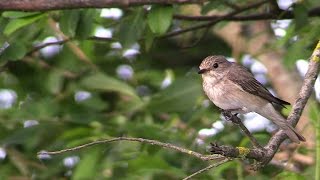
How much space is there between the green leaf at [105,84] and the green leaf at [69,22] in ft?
3.93

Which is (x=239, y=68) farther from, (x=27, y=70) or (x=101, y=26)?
(x=27, y=70)

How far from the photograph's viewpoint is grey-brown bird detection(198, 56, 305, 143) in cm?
501

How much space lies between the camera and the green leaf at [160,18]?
5395 millimetres

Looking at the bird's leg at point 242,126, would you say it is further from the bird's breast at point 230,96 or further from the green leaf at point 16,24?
the green leaf at point 16,24

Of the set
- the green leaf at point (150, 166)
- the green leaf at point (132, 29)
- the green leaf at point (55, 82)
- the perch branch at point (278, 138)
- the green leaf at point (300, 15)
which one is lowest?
the perch branch at point (278, 138)

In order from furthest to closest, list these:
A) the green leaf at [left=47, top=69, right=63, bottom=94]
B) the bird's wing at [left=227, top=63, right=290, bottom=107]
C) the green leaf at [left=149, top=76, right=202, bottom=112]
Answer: the green leaf at [left=47, top=69, right=63, bottom=94] → the green leaf at [left=149, top=76, right=202, bottom=112] → the bird's wing at [left=227, top=63, right=290, bottom=107]

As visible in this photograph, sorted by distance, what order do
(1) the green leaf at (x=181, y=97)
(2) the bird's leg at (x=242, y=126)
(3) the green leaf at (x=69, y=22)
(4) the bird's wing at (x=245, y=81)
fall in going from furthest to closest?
(1) the green leaf at (x=181, y=97) < (3) the green leaf at (x=69, y=22) < (4) the bird's wing at (x=245, y=81) < (2) the bird's leg at (x=242, y=126)

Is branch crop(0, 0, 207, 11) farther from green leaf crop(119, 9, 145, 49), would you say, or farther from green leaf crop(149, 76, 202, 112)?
green leaf crop(149, 76, 202, 112)

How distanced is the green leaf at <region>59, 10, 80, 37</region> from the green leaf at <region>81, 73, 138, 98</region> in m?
1.20

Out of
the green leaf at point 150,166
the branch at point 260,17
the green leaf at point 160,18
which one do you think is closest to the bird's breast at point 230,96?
the green leaf at point 160,18

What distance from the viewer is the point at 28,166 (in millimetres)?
6898

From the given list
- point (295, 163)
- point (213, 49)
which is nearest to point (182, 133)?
point (295, 163)

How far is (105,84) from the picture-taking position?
685 cm

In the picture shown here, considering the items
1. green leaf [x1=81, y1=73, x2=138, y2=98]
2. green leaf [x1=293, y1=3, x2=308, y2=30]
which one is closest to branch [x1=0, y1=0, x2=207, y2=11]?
green leaf [x1=293, y1=3, x2=308, y2=30]
